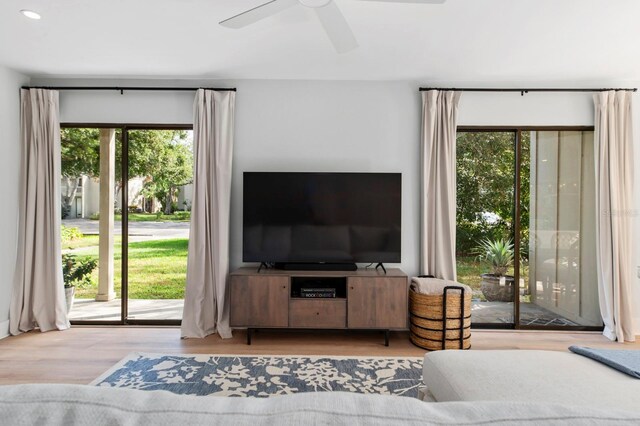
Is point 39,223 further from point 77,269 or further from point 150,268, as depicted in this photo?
point 150,268

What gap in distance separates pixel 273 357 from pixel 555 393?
2190 millimetres

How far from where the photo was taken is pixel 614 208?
3.57 metres

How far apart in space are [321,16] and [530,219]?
2.96 m

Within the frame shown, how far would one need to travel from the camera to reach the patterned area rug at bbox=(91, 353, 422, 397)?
2.50m

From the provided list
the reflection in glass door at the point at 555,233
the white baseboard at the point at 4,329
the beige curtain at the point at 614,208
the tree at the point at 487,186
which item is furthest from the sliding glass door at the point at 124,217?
the beige curtain at the point at 614,208

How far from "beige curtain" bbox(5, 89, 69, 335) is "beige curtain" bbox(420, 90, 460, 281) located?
3.58 meters

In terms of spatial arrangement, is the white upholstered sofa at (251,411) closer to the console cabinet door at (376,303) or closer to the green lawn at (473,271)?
the console cabinet door at (376,303)

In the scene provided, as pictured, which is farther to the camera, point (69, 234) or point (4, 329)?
point (69, 234)

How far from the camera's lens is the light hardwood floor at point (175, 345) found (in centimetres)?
288

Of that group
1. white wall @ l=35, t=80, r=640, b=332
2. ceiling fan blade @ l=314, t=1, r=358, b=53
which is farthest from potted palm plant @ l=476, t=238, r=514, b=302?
ceiling fan blade @ l=314, t=1, r=358, b=53

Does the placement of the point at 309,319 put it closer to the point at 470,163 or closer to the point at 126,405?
the point at 470,163

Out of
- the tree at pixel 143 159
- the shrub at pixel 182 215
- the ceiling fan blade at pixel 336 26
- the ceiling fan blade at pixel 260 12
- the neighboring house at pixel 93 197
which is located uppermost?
the ceiling fan blade at pixel 336 26

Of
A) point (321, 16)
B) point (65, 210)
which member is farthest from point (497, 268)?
point (65, 210)

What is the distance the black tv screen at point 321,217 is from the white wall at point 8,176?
2.24m
